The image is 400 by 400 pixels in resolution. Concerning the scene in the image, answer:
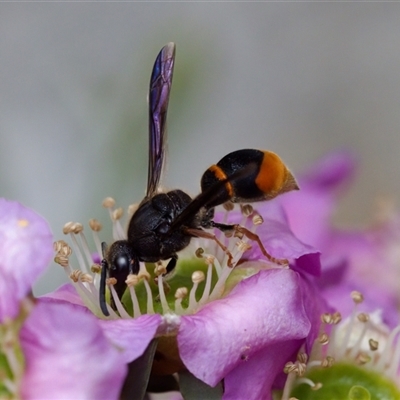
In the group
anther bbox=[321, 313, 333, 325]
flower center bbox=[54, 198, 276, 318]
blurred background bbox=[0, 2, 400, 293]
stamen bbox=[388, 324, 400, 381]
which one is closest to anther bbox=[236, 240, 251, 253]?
flower center bbox=[54, 198, 276, 318]

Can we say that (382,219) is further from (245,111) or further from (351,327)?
(245,111)

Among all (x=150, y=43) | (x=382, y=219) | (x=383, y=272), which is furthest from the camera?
(x=150, y=43)

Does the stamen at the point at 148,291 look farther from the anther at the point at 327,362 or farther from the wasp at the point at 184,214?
the anther at the point at 327,362

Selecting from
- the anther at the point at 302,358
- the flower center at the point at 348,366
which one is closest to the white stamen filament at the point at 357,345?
the flower center at the point at 348,366

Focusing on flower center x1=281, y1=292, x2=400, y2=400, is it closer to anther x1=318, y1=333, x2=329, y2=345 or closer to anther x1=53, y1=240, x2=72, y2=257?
anther x1=318, y1=333, x2=329, y2=345

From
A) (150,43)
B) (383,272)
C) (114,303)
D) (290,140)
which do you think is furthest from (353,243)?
(290,140)

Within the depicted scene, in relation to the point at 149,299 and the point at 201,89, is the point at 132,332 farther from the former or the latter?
the point at 201,89
